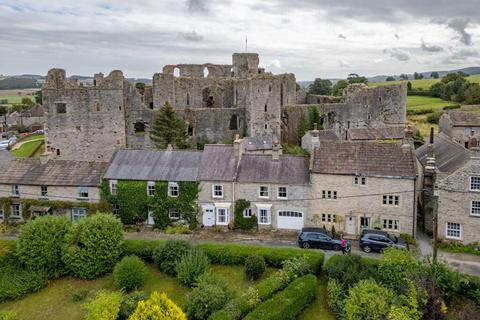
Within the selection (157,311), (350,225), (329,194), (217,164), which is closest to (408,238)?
(350,225)

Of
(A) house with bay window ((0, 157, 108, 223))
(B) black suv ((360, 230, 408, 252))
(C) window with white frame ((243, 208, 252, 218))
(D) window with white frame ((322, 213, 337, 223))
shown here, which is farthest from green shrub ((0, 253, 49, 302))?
(B) black suv ((360, 230, 408, 252))

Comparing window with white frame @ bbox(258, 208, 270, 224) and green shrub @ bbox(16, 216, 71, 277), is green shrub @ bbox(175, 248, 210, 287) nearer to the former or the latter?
window with white frame @ bbox(258, 208, 270, 224)

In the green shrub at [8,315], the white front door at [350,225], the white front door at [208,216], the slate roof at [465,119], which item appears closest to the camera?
the green shrub at [8,315]

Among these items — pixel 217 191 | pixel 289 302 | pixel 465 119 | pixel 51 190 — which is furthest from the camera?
pixel 465 119

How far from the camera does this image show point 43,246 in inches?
1178

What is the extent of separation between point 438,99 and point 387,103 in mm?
51412

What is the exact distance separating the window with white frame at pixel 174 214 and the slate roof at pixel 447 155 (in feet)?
67.3

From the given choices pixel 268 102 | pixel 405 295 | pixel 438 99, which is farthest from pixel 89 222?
pixel 438 99

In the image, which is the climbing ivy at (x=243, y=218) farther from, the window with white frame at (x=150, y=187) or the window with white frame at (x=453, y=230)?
the window with white frame at (x=453, y=230)

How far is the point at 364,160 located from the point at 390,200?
11.5ft

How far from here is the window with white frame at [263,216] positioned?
35.1m

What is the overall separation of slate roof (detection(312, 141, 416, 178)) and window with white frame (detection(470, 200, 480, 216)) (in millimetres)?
4237

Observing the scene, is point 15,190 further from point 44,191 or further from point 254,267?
point 254,267

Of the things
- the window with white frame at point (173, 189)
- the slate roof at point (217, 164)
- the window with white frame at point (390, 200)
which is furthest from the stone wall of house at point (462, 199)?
the window with white frame at point (173, 189)
